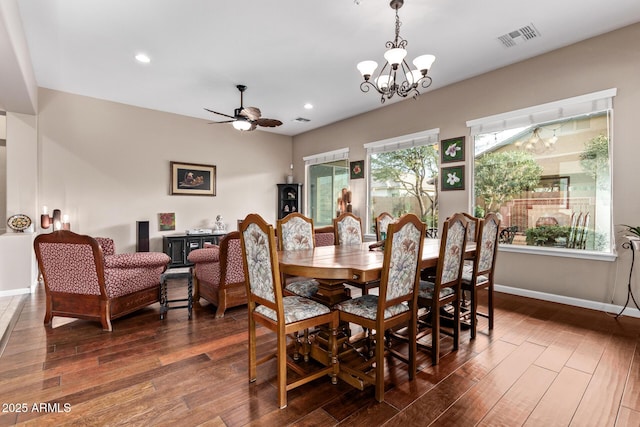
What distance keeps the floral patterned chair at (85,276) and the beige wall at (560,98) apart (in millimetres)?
4336

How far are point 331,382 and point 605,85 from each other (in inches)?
164

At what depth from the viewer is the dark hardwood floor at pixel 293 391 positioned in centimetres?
172

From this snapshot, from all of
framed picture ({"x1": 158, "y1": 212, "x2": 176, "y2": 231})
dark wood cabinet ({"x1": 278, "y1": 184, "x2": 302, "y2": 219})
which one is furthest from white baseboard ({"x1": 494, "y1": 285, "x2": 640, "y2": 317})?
framed picture ({"x1": 158, "y1": 212, "x2": 176, "y2": 231})

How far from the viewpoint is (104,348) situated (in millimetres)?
2564

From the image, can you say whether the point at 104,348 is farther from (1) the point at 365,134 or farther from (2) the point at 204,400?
(1) the point at 365,134

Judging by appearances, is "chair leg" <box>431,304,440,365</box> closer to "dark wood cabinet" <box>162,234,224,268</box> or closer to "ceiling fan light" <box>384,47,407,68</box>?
"ceiling fan light" <box>384,47,407,68</box>

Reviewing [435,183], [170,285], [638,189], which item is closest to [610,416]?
[638,189]

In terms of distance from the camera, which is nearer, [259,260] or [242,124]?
[259,260]

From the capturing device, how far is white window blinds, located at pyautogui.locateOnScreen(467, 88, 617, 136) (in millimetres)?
3393

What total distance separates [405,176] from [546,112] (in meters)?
2.19

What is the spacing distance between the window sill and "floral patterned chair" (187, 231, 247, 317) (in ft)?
11.3

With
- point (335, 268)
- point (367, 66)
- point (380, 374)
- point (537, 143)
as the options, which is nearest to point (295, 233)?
point (335, 268)

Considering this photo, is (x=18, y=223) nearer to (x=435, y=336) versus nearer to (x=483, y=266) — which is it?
(x=435, y=336)

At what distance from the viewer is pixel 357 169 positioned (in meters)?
6.16
